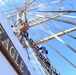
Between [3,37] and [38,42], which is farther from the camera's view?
[38,42]

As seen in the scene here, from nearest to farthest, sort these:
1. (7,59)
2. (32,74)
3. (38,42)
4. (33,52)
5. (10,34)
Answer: (7,59)
(10,34)
(32,74)
(33,52)
(38,42)

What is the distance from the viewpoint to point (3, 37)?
2125mm

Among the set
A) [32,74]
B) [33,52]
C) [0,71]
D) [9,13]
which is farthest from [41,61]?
[9,13]

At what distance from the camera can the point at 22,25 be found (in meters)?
9.57

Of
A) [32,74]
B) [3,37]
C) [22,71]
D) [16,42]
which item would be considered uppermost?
[3,37]

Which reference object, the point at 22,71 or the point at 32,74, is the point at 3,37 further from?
the point at 32,74

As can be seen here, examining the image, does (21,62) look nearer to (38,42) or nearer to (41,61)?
(41,61)

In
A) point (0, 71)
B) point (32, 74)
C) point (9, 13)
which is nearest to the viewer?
point (0, 71)

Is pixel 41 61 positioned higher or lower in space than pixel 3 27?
lower

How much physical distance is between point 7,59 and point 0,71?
178 mm

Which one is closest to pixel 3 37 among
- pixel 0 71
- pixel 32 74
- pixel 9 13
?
pixel 0 71

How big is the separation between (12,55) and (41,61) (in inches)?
207

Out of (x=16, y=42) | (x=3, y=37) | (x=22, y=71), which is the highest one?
(x=3, y=37)

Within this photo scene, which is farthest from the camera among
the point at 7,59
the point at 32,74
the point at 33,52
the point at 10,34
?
the point at 33,52
